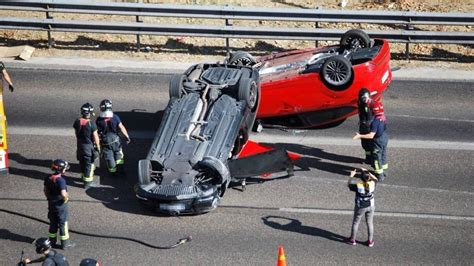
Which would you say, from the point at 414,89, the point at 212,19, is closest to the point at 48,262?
the point at 414,89

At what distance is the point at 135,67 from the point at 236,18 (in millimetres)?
2712

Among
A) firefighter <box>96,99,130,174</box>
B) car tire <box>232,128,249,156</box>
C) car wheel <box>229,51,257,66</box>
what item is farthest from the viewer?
car wheel <box>229,51,257,66</box>

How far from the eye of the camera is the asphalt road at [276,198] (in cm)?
1471

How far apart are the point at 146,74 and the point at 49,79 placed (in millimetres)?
2185

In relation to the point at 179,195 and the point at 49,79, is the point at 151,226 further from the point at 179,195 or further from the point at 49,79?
the point at 49,79

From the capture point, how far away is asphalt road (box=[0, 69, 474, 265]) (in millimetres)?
14711

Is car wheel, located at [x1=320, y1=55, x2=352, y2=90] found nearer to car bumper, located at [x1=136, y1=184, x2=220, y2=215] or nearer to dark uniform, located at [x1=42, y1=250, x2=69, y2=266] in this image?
car bumper, located at [x1=136, y1=184, x2=220, y2=215]

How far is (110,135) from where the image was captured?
1708 cm

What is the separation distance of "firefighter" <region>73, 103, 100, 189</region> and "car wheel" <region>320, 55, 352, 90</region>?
4.48m

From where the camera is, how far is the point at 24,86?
2159 centimetres

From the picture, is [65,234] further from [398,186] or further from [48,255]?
[398,186]

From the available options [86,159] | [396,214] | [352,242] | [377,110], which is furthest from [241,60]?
[352,242]

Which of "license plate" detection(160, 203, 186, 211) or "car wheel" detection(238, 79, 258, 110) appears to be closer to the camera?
"license plate" detection(160, 203, 186, 211)

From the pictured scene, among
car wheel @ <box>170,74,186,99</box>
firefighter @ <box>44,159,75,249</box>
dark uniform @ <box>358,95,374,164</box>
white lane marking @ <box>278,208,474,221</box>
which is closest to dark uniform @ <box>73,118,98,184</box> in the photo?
car wheel @ <box>170,74,186,99</box>
